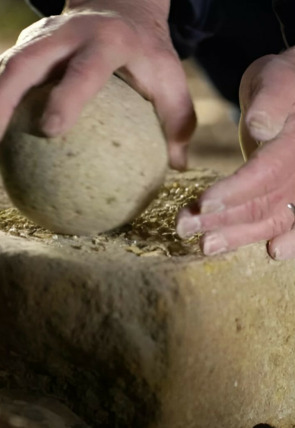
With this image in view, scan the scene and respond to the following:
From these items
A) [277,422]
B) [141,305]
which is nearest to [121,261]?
[141,305]

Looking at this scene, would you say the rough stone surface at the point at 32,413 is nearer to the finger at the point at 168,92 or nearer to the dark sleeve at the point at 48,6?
the finger at the point at 168,92

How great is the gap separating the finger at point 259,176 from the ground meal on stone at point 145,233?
112mm

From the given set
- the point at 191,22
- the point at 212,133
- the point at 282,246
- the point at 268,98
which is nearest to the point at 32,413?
the point at 282,246

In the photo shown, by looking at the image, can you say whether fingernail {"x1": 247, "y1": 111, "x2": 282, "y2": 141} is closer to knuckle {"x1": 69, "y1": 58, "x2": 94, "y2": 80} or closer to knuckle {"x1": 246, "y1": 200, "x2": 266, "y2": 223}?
knuckle {"x1": 246, "y1": 200, "x2": 266, "y2": 223}

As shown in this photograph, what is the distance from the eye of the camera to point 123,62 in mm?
1086

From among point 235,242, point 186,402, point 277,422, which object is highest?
point 235,242

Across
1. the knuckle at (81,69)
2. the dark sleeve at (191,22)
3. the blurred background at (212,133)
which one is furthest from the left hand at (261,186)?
the blurred background at (212,133)

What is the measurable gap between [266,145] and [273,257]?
16 cm

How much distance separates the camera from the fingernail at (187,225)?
39.1 inches

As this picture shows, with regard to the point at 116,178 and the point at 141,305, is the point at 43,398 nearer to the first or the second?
the point at 141,305

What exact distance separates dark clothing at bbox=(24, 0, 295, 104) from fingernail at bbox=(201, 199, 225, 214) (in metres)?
0.75

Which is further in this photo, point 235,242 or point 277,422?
point 277,422

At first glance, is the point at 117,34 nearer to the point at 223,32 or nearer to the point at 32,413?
the point at 32,413

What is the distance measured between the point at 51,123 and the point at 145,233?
0.85ft
